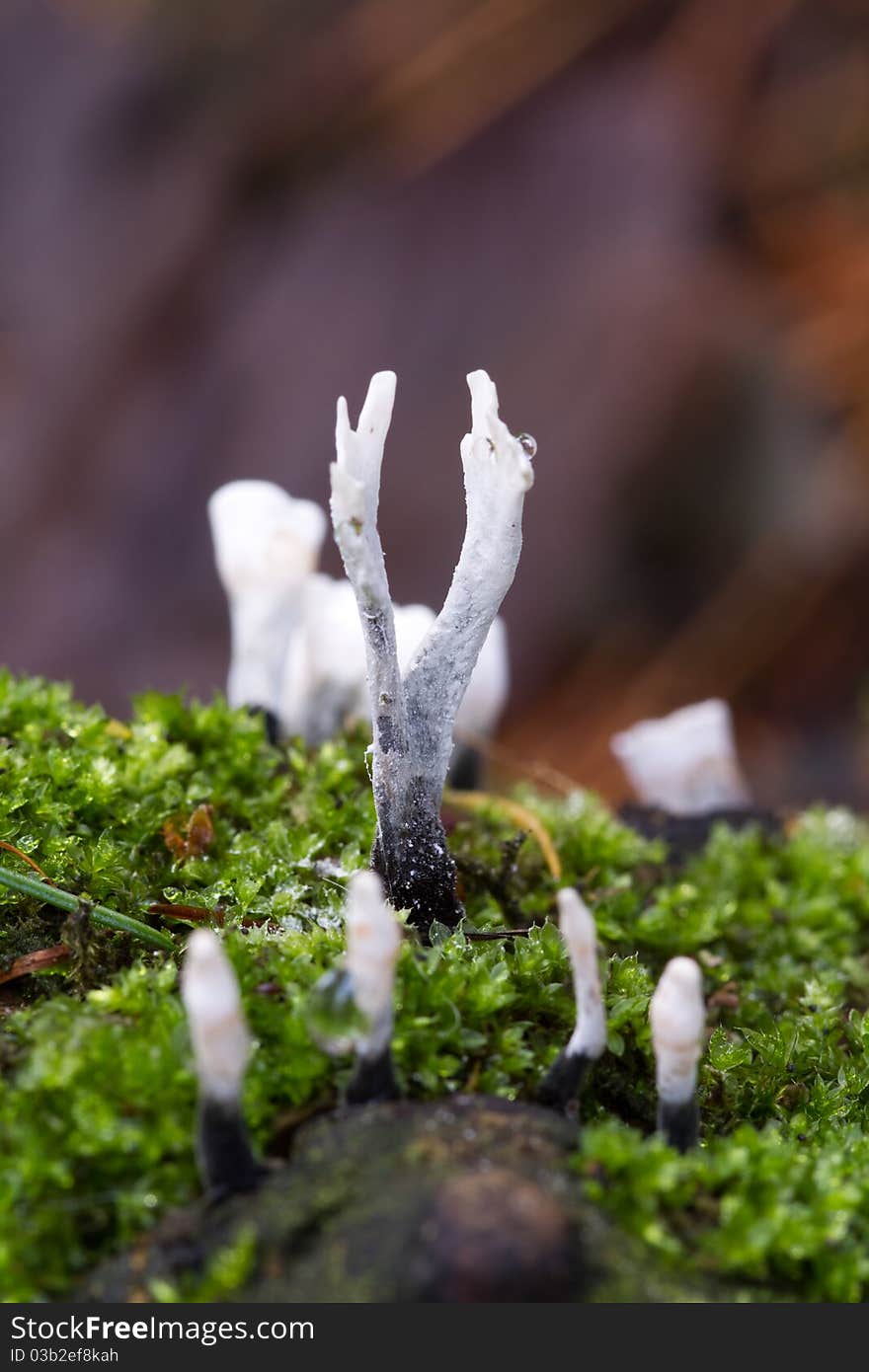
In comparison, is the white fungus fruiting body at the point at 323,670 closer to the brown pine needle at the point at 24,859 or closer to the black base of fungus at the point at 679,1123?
the brown pine needle at the point at 24,859

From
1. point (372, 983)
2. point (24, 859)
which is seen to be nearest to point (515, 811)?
point (24, 859)

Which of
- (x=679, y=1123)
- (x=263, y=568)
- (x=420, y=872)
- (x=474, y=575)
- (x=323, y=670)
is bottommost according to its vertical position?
(x=679, y=1123)

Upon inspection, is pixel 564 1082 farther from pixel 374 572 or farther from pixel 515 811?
pixel 515 811

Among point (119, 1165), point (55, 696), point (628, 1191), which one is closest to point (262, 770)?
point (55, 696)

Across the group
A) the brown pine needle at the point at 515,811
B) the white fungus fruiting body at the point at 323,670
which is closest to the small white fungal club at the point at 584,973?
the brown pine needle at the point at 515,811

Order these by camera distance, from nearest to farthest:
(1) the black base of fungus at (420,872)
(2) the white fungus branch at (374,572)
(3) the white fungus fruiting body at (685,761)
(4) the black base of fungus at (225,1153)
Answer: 1. (4) the black base of fungus at (225,1153)
2. (2) the white fungus branch at (374,572)
3. (1) the black base of fungus at (420,872)
4. (3) the white fungus fruiting body at (685,761)

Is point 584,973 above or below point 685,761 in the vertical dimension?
below

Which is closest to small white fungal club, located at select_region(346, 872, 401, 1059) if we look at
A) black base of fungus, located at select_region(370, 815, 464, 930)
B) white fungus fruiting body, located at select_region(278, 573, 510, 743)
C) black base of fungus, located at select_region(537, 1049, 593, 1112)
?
black base of fungus, located at select_region(537, 1049, 593, 1112)

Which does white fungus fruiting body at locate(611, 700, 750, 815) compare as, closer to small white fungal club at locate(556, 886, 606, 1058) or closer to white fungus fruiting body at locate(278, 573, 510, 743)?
white fungus fruiting body at locate(278, 573, 510, 743)
